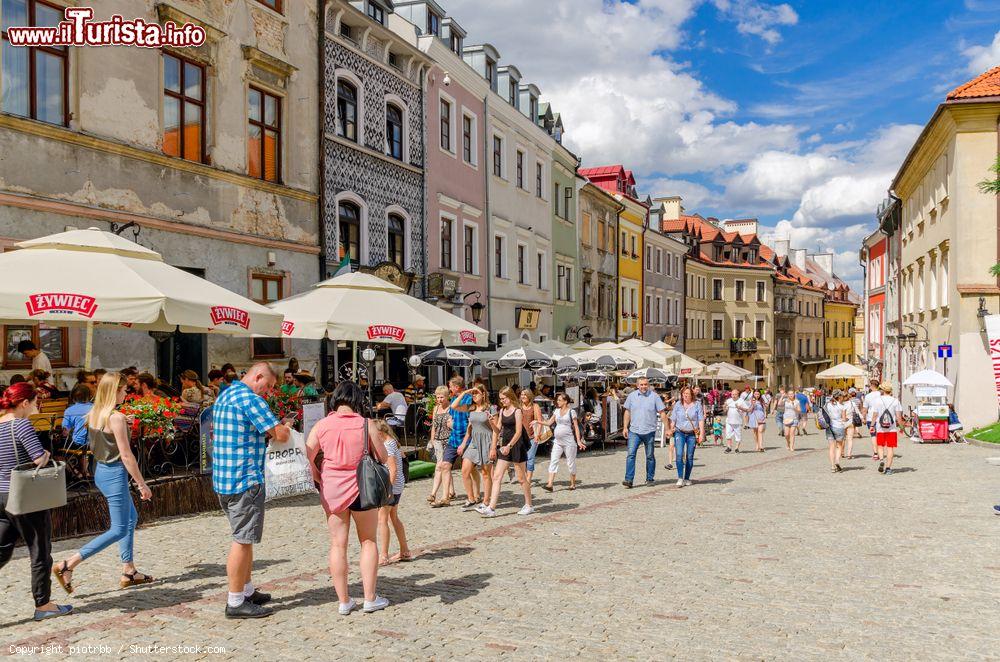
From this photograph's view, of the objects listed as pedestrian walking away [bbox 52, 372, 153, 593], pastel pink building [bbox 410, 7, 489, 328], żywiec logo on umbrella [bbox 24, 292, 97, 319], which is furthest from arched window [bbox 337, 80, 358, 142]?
pedestrian walking away [bbox 52, 372, 153, 593]

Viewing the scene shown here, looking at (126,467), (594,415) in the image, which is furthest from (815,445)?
(126,467)

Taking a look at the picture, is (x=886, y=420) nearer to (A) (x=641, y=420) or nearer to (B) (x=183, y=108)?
(A) (x=641, y=420)

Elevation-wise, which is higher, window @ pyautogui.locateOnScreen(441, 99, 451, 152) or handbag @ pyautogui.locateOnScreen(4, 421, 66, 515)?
window @ pyautogui.locateOnScreen(441, 99, 451, 152)

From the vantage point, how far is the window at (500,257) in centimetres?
3067

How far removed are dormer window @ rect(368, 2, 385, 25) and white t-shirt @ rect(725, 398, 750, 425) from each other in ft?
44.4

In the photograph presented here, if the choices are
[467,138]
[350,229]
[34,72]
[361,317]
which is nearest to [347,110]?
[350,229]

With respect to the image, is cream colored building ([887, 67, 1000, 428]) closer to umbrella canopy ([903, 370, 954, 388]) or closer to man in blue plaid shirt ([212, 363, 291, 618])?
umbrella canopy ([903, 370, 954, 388])

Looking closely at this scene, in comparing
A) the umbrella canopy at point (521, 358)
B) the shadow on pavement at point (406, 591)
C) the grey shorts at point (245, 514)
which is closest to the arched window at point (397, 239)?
the umbrella canopy at point (521, 358)

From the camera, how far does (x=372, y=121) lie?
72.6 feet

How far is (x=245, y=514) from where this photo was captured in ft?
20.5

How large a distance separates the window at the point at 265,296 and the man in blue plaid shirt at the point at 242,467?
38.0 feet

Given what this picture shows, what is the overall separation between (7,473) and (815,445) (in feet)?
79.4

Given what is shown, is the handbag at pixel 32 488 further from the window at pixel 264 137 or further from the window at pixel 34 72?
the window at pixel 264 137

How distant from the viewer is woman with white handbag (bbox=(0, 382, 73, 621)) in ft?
20.1
